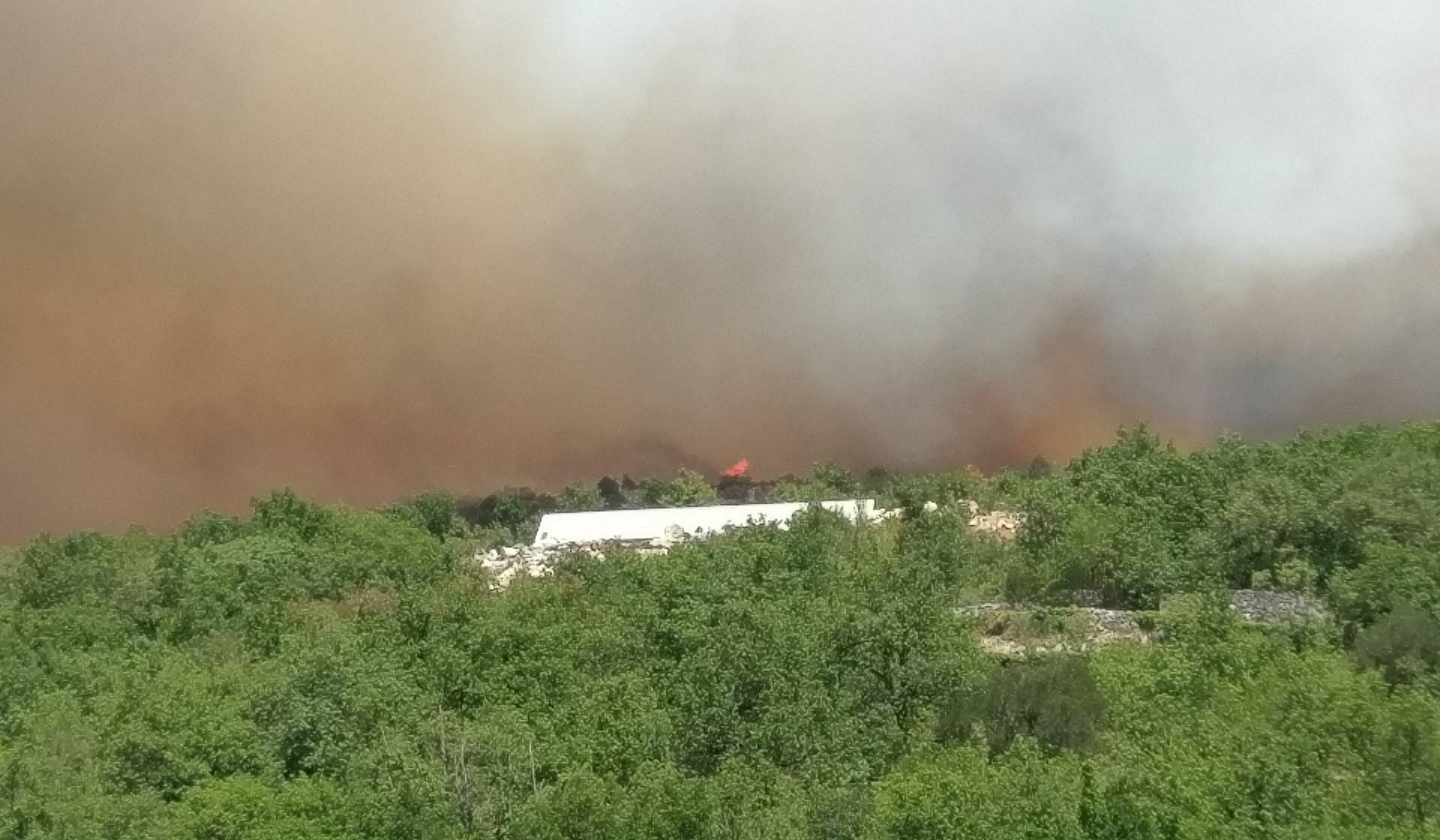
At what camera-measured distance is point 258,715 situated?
21422 mm

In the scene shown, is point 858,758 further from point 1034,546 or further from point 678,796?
point 1034,546

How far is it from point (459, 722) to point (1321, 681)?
Answer: 10610mm

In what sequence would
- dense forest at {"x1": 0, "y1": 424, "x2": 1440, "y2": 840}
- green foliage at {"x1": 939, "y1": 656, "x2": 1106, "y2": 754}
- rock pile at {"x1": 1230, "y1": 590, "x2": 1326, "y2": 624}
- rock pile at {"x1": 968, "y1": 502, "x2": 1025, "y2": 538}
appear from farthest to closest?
1. rock pile at {"x1": 968, "y1": 502, "x2": 1025, "y2": 538}
2. rock pile at {"x1": 1230, "y1": 590, "x2": 1326, "y2": 624}
3. green foliage at {"x1": 939, "y1": 656, "x2": 1106, "y2": 754}
4. dense forest at {"x1": 0, "y1": 424, "x2": 1440, "y2": 840}

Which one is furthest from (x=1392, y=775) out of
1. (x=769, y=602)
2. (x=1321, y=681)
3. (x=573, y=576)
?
(x=573, y=576)

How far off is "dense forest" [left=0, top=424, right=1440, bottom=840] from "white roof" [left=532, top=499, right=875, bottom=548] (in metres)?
8.60

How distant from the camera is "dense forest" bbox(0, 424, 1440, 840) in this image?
15.9 metres

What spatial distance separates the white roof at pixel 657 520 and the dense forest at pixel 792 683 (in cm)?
860

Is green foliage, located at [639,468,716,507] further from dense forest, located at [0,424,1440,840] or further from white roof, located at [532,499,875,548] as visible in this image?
dense forest, located at [0,424,1440,840]

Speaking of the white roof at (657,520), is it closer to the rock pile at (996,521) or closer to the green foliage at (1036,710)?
the rock pile at (996,521)

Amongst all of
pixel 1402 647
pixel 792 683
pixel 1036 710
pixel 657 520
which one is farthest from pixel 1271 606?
pixel 657 520

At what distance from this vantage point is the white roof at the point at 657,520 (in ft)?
138

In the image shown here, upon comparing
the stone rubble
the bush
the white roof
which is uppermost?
the white roof

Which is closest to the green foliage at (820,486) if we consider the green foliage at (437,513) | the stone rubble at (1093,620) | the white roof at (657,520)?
the white roof at (657,520)

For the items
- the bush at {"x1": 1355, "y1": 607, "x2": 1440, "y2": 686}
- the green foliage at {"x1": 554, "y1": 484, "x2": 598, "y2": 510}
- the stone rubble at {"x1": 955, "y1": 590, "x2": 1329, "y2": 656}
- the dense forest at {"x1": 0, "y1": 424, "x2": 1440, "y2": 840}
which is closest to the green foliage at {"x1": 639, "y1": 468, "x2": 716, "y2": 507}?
the green foliage at {"x1": 554, "y1": 484, "x2": 598, "y2": 510}
